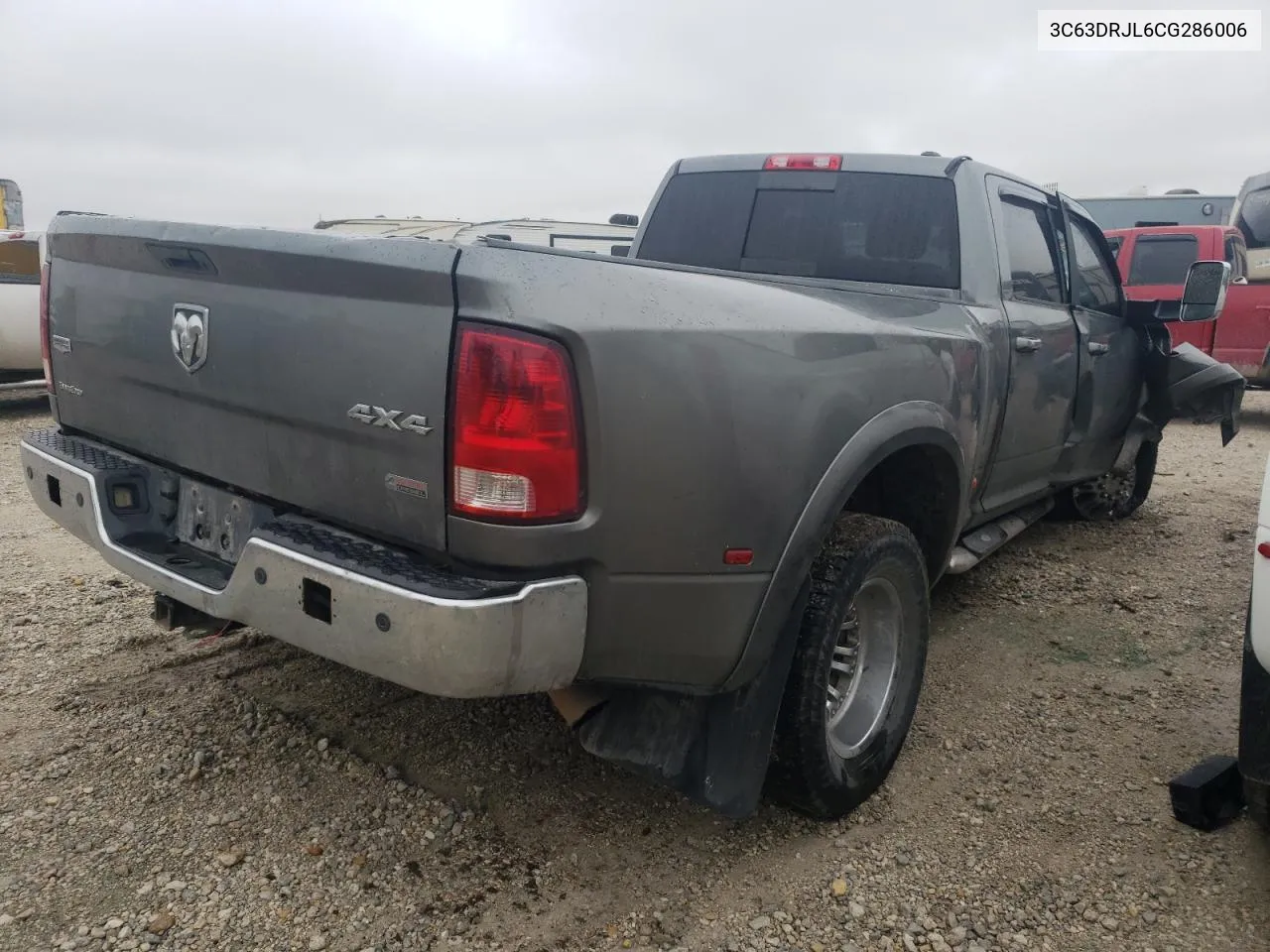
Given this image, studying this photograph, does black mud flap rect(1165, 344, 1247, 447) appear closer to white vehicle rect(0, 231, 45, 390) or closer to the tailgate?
the tailgate

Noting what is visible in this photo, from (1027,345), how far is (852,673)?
A: 4.73 feet

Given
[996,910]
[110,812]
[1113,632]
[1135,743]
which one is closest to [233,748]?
[110,812]

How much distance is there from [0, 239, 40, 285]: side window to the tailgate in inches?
281

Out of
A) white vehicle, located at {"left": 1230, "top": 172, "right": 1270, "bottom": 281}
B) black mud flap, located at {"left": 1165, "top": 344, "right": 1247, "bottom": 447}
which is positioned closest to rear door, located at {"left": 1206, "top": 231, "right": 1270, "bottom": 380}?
white vehicle, located at {"left": 1230, "top": 172, "right": 1270, "bottom": 281}

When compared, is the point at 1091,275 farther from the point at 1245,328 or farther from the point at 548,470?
the point at 1245,328

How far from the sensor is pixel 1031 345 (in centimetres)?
352

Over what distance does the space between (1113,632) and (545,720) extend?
94.2 inches

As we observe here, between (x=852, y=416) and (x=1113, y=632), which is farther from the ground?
(x=852, y=416)

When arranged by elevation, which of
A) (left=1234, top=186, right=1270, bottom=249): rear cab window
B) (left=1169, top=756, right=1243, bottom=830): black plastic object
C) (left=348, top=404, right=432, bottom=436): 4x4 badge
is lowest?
(left=1169, top=756, right=1243, bottom=830): black plastic object

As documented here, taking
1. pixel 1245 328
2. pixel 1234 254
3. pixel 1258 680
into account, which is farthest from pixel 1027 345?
pixel 1234 254

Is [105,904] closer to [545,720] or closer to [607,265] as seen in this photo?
[545,720]

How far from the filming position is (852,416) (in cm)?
239

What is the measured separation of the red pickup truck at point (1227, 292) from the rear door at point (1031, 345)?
603 cm

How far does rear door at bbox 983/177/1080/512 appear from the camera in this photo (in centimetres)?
354
